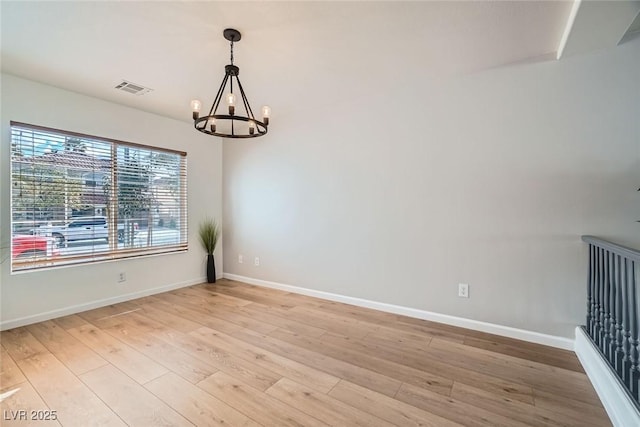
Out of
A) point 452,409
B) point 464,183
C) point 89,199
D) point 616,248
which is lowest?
point 452,409

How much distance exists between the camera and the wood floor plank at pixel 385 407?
5.16 feet

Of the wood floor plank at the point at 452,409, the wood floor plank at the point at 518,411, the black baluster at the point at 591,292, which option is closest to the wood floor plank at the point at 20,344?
the wood floor plank at the point at 452,409

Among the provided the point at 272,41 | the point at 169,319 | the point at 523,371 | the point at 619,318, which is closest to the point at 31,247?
the point at 169,319

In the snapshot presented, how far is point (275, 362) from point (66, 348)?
1.82m

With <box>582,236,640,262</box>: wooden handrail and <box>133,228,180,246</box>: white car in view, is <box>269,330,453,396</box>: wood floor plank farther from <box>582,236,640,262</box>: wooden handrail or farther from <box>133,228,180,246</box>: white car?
<box>133,228,180,246</box>: white car

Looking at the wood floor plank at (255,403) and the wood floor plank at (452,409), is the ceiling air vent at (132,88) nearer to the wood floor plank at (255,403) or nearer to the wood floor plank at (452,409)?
the wood floor plank at (255,403)

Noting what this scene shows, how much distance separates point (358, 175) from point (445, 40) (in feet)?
5.11

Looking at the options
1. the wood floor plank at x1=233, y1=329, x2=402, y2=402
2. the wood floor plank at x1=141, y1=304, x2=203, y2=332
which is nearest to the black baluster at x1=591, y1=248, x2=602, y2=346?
the wood floor plank at x1=233, y1=329, x2=402, y2=402

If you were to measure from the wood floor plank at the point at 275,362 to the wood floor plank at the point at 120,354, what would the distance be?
19.8 inches

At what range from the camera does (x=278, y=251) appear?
160 inches

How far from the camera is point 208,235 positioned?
442 cm

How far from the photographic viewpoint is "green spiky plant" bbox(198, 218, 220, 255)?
4.41 meters

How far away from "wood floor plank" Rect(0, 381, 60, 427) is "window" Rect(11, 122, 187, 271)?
5.35 feet

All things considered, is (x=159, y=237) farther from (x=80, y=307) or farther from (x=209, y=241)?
(x=80, y=307)
